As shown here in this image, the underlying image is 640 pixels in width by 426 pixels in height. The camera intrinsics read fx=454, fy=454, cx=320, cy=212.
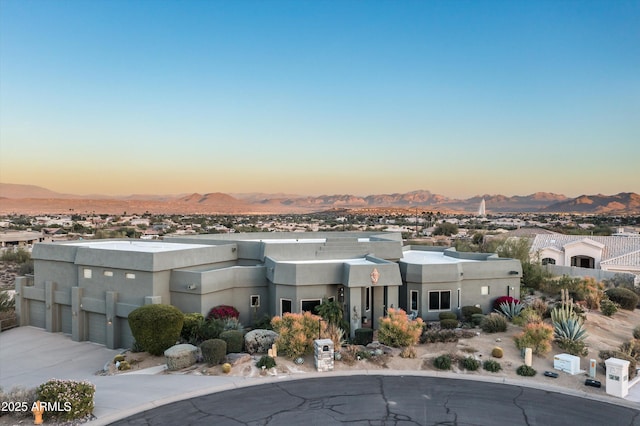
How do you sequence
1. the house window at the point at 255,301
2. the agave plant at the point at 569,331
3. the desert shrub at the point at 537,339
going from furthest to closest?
the house window at the point at 255,301, the agave plant at the point at 569,331, the desert shrub at the point at 537,339

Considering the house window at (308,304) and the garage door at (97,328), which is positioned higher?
the house window at (308,304)

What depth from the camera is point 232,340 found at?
20609 millimetres

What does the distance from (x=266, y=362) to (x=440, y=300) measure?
1256 cm

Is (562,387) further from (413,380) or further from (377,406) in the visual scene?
(377,406)

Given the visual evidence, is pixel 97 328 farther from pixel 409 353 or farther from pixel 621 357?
pixel 621 357

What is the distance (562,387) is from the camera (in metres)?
17.1

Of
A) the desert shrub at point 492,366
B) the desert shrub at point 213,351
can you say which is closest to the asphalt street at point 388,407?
the desert shrub at point 492,366

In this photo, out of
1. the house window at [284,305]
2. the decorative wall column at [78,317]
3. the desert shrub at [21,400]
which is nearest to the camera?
the desert shrub at [21,400]

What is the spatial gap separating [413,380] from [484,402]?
9.66 feet

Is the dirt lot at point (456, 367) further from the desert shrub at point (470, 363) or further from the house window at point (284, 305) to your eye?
the house window at point (284, 305)

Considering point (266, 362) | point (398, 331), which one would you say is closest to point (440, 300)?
point (398, 331)

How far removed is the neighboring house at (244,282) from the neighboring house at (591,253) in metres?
16.7

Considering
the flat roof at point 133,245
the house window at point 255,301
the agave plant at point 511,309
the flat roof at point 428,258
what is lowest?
the agave plant at point 511,309

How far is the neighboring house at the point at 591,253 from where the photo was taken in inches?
1586
